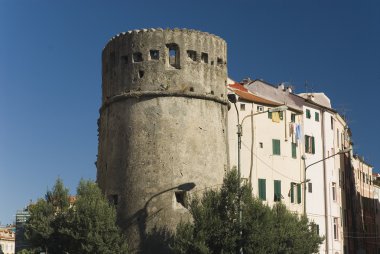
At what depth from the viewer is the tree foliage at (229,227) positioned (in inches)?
1341

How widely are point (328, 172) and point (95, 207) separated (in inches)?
961

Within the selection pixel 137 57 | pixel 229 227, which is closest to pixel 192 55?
pixel 137 57

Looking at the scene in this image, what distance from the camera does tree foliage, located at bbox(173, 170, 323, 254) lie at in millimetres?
34062

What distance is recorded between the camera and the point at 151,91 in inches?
1613

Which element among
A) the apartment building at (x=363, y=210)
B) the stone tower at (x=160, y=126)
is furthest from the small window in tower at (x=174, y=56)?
the apartment building at (x=363, y=210)

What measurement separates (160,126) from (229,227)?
28.8 ft

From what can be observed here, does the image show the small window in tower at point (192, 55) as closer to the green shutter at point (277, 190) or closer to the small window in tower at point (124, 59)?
the small window in tower at point (124, 59)

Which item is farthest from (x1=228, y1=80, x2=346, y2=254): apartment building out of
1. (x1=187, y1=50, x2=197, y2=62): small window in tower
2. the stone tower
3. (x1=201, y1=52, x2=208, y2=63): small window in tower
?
(x1=187, y1=50, x2=197, y2=62): small window in tower

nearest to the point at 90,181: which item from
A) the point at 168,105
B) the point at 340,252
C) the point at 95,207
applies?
the point at 95,207

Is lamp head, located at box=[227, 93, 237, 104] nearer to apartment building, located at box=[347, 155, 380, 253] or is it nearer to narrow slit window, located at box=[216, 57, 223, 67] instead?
narrow slit window, located at box=[216, 57, 223, 67]

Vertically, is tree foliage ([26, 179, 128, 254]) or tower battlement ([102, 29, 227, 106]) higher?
tower battlement ([102, 29, 227, 106])

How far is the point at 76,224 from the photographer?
37719mm

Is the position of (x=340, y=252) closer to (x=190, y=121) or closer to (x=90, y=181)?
(x=190, y=121)

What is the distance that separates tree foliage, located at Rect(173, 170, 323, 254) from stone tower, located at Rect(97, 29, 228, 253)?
2881 millimetres
